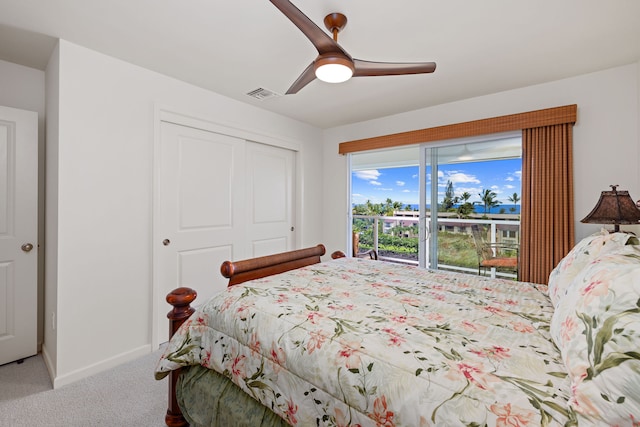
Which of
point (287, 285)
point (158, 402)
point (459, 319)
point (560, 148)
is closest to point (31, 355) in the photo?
point (158, 402)

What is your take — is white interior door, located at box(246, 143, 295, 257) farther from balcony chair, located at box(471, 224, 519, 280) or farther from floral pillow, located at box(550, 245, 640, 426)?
floral pillow, located at box(550, 245, 640, 426)

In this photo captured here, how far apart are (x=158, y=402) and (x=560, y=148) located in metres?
3.69

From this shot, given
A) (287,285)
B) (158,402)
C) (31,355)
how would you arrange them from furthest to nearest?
1. (31,355)
2. (158,402)
3. (287,285)

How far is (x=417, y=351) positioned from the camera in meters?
0.96

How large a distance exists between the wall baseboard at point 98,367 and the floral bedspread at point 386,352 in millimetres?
1160

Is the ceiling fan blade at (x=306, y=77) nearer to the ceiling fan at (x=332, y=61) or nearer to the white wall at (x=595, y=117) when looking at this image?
the ceiling fan at (x=332, y=61)

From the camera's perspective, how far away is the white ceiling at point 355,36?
1702mm

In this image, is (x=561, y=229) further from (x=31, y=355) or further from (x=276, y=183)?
(x=31, y=355)

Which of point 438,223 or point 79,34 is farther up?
point 79,34

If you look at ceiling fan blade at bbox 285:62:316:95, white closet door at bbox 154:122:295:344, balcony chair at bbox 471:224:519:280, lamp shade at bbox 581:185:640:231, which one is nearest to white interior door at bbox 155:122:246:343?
white closet door at bbox 154:122:295:344

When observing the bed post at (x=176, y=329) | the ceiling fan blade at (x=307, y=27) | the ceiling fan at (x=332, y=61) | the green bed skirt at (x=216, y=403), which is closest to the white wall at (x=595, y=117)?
the ceiling fan at (x=332, y=61)

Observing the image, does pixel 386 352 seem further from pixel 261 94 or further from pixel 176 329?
pixel 261 94

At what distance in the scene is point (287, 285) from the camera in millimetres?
1712

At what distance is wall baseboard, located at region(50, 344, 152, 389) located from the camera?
2016mm
